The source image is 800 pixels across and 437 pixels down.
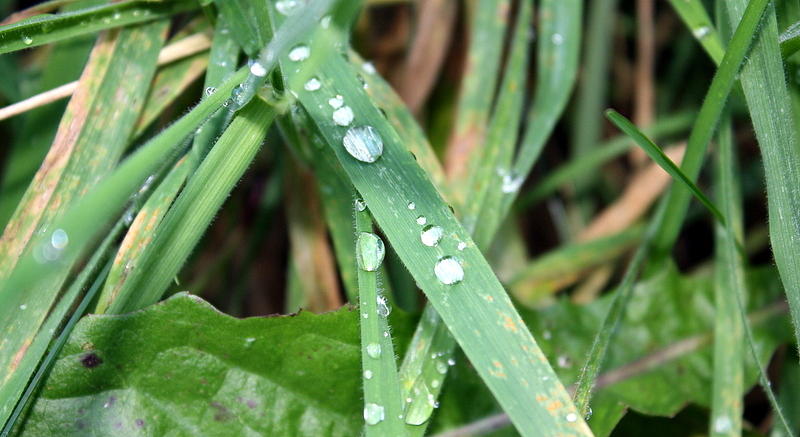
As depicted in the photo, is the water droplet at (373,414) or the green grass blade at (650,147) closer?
the water droplet at (373,414)

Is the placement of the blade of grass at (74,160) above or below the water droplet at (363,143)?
above

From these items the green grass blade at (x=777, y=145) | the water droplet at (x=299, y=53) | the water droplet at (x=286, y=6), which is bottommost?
the green grass blade at (x=777, y=145)

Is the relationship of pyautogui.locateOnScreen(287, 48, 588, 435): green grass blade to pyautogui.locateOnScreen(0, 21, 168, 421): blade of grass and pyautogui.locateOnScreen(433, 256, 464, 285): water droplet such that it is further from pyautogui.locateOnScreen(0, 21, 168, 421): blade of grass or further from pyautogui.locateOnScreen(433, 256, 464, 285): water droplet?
pyautogui.locateOnScreen(0, 21, 168, 421): blade of grass

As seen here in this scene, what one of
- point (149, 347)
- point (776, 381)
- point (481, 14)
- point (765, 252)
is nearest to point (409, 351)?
point (149, 347)

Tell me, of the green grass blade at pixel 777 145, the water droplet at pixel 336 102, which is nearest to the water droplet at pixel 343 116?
the water droplet at pixel 336 102

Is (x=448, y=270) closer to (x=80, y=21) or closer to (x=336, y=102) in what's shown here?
(x=336, y=102)

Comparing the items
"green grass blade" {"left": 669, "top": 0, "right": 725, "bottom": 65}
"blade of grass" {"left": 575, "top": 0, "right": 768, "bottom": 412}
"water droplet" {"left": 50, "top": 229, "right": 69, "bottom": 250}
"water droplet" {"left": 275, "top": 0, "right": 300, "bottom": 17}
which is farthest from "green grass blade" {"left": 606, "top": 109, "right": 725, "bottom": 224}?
"water droplet" {"left": 50, "top": 229, "right": 69, "bottom": 250}

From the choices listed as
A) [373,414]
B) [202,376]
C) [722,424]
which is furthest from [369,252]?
[722,424]

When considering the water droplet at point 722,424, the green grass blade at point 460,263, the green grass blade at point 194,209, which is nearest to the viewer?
the green grass blade at point 460,263

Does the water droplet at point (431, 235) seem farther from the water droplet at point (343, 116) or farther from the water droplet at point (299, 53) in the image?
the water droplet at point (299, 53)
